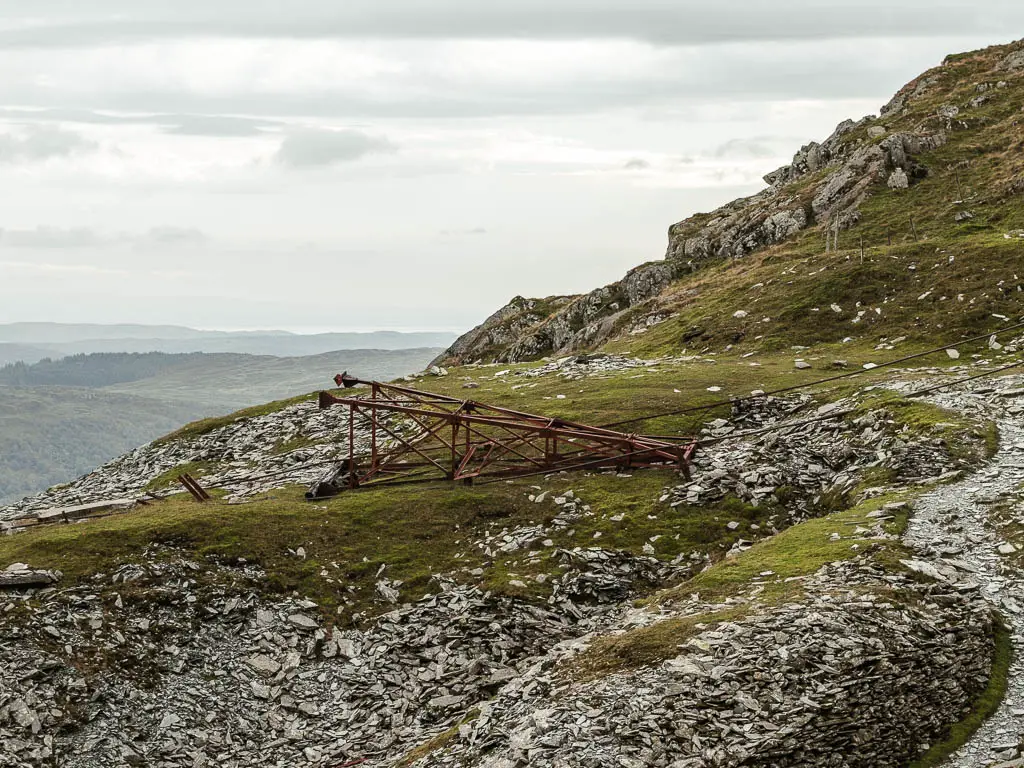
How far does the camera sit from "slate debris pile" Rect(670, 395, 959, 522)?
1316 inches

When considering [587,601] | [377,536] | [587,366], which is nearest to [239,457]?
[377,536]

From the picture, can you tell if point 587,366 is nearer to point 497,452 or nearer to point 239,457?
point 497,452

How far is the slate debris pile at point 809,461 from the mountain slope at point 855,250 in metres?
19.5

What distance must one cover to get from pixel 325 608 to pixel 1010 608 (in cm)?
2060

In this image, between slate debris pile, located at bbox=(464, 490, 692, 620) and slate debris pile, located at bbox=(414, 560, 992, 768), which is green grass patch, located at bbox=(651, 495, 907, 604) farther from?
slate debris pile, located at bbox=(464, 490, 692, 620)

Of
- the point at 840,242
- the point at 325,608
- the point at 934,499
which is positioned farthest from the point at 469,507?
the point at 840,242

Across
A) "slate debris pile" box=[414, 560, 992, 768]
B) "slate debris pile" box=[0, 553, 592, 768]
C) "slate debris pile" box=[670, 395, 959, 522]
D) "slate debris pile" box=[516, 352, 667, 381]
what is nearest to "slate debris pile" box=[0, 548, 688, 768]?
"slate debris pile" box=[0, 553, 592, 768]

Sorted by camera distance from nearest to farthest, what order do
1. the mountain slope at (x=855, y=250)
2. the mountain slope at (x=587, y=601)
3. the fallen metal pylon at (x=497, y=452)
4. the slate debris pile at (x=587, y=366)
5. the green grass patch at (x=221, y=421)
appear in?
the mountain slope at (x=587, y=601) < the fallen metal pylon at (x=497, y=452) < the green grass patch at (x=221, y=421) < the slate debris pile at (x=587, y=366) < the mountain slope at (x=855, y=250)

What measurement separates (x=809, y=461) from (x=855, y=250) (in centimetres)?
3934

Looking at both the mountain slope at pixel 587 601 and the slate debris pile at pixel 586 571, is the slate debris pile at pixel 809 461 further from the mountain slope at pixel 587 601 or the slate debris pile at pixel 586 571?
the slate debris pile at pixel 586 571

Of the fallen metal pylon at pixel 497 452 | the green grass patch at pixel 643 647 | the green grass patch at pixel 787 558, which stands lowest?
the green grass patch at pixel 643 647

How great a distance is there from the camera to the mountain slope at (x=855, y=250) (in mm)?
59750

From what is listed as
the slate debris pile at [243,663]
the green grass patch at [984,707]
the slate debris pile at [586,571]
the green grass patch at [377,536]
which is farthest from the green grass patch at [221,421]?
the green grass patch at [984,707]

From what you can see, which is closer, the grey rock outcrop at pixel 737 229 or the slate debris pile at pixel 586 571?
the slate debris pile at pixel 586 571
